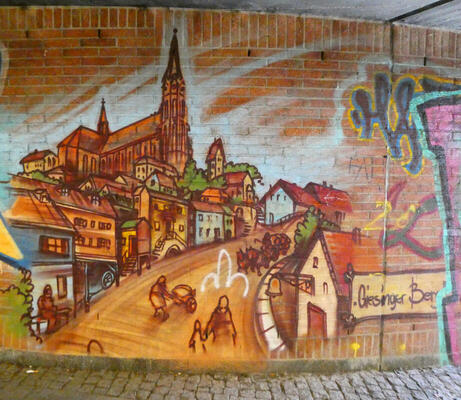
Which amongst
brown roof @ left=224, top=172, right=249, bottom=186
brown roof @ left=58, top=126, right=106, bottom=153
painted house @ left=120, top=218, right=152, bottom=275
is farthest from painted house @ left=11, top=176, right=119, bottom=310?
brown roof @ left=224, top=172, right=249, bottom=186

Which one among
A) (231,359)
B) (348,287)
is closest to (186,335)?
(231,359)

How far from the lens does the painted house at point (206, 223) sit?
3549mm

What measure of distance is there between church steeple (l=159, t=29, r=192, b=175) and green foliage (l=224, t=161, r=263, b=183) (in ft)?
1.33

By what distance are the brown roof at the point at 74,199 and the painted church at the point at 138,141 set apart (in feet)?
0.56

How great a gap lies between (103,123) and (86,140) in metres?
0.24

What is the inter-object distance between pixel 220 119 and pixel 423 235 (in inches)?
96.6

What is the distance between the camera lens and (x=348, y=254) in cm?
364

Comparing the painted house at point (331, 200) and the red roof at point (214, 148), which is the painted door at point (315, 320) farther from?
the red roof at point (214, 148)

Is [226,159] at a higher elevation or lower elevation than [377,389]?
higher

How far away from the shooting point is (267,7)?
135 inches

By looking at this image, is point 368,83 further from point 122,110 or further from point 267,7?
point 122,110

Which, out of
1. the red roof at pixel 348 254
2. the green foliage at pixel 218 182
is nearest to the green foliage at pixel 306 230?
the red roof at pixel 348 254

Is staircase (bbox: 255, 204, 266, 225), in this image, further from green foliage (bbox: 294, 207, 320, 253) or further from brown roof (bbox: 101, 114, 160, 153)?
brown roof (bbox: 101, 114, 160, 153)

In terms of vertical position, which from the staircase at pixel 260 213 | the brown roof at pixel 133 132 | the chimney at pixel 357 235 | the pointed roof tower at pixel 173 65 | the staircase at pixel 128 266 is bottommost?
the staircase at pixel 128 266
